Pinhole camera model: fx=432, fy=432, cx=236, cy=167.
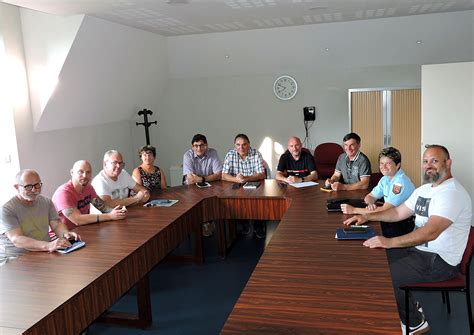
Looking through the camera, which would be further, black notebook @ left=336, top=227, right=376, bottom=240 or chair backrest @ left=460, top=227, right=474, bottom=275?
black notebook @ left=336, top=227, right=376, bottom=240

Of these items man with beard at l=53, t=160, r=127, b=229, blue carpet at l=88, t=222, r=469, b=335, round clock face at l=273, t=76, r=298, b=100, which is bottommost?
blue carpet at l=88, t=222, r=469, b=335

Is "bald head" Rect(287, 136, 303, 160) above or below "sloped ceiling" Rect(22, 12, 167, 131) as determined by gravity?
below

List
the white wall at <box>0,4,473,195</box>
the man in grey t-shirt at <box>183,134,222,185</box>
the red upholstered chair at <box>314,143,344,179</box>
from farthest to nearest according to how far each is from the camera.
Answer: the red upholstered chair at <box>314,143,344,179</box>, the white wall at <box>0,4,473,195</box>, the man in grey t-shirt at <box>183,134,222,185</box>

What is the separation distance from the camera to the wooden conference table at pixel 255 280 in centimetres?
180

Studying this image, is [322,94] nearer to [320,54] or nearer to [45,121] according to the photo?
[320,54]

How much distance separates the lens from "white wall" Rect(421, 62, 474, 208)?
16.2ft

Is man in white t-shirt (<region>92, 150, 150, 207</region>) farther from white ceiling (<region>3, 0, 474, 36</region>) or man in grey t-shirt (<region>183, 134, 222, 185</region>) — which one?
white ceiling (<region>3, 0, 474, 36</region>)

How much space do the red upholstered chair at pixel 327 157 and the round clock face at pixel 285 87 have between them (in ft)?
3.87

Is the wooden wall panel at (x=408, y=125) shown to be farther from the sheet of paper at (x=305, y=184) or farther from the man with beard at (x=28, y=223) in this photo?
the man with beard at (x=28, y=223)

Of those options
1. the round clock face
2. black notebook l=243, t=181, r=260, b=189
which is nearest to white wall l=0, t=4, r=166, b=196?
the round clock face

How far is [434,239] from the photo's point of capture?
2658mm

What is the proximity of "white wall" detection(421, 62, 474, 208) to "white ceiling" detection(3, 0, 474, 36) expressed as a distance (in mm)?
744

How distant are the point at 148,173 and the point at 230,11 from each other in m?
1.93

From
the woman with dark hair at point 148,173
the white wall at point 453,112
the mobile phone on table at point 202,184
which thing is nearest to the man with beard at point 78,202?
the woman with dark hair at point 148,173
